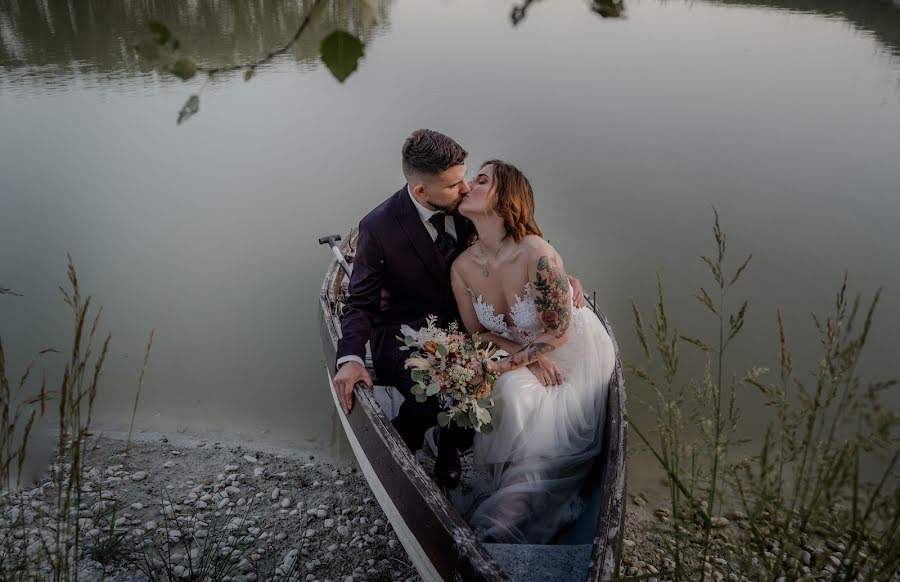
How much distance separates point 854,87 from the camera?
10.7m

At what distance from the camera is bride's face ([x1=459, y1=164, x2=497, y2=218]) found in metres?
3.18

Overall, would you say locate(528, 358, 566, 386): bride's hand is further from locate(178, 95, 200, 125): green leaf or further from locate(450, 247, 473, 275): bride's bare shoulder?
locate(178, 95, 200, 125): green leaf

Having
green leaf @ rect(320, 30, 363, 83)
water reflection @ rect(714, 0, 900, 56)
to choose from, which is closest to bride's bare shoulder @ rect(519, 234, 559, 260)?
green leaf @ rect(320, 30, 363, 83)

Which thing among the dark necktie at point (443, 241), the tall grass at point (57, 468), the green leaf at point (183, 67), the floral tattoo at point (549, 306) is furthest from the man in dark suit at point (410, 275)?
the green leaf at point (183, 67)

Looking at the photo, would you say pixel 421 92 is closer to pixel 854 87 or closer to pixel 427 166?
pixel 854 87

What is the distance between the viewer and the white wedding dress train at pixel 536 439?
121 inches

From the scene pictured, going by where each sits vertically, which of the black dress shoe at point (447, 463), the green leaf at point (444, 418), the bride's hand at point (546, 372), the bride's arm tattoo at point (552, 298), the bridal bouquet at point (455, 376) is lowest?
the black dress shoe at point (447, 463)

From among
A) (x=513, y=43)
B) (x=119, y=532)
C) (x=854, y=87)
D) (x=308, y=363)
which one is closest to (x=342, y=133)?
(x=308, y=363)

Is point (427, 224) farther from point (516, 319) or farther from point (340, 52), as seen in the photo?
point (340, 52)

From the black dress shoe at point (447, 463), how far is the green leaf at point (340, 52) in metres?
2.62

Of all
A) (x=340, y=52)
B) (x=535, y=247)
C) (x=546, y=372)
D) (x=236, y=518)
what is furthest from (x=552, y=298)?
(x=340, y=52)

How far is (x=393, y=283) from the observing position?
146 inches

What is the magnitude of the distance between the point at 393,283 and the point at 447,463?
95 centimetres

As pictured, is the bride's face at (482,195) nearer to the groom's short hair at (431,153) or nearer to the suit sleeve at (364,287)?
the groom's short hair at (431,153)
